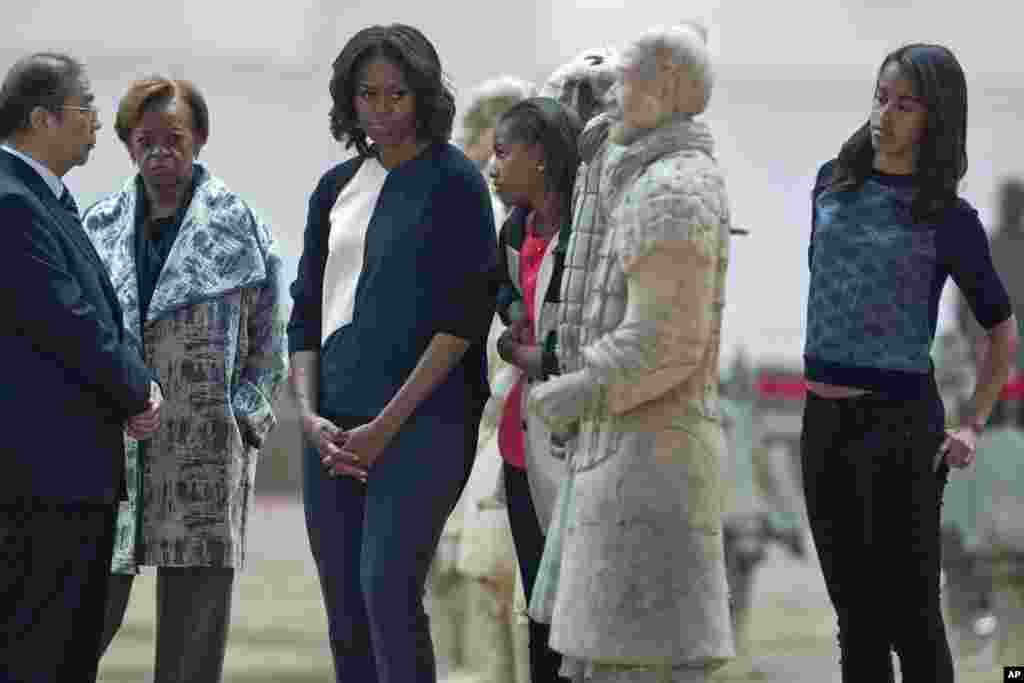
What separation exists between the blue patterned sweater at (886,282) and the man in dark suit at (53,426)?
1.30 metres

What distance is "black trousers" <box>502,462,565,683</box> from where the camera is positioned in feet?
13.8

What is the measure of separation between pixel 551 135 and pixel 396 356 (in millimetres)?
532

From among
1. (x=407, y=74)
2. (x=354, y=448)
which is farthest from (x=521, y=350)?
(x=407, y=74)

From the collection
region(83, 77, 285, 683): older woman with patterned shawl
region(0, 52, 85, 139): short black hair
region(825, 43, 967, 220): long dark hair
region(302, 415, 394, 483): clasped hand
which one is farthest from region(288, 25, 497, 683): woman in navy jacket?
region(825, 43, 967, 220): long dark hair

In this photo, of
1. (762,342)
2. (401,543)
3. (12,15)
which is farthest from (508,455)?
(12,15)

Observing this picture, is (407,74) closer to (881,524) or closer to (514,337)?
(514,337)

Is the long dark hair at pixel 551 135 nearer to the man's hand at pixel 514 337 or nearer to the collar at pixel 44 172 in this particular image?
the man's hand at pixel 514 337

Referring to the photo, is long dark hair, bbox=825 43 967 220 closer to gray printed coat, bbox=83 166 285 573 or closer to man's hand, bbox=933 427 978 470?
man's hand, bbox=933 427 978 470

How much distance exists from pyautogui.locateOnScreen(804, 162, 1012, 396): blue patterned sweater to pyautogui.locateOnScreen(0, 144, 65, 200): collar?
1445mm

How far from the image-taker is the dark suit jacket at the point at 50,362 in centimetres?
396

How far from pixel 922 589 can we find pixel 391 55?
1409 millimetres

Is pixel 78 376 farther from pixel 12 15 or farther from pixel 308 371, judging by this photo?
pixel 12 15

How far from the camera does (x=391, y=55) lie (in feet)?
13.4

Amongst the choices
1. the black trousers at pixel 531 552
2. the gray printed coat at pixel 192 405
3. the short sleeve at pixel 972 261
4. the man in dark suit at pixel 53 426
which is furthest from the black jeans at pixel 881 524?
the man in dark suit at pixel 53 426
